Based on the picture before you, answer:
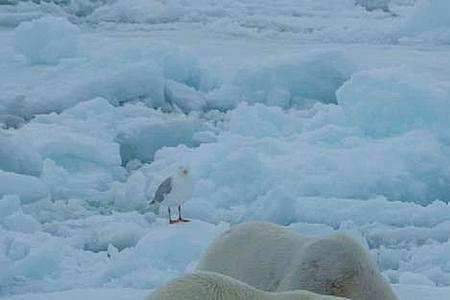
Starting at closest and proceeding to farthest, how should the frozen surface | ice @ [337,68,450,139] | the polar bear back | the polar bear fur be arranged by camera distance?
the polar bear fur → the polar bear back → the frozen surface → ice @ [337,68,450,139]

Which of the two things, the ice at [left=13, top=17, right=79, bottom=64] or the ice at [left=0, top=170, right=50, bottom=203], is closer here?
the ice at [left=0, top=170, right=50, bottom=203]

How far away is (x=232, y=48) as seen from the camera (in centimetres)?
1298

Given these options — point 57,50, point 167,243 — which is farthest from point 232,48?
point 167,243

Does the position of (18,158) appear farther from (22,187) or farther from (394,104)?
(394,104)

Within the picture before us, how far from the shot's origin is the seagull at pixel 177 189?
5.55m

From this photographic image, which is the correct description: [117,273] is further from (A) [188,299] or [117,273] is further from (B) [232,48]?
(B) [232,48]

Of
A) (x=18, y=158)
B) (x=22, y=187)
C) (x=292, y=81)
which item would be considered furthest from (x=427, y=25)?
(x=22, y=187)

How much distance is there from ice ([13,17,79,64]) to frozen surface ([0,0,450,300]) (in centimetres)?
2

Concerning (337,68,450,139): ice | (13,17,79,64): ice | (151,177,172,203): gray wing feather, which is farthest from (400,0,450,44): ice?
(151,177,172,203): gray wing feather

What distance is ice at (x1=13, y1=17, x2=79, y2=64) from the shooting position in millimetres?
11117

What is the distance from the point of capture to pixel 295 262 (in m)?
2.89

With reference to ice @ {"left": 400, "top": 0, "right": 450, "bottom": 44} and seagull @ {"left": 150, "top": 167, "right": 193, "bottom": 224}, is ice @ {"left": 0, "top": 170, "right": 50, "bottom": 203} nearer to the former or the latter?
seagull @ {"left": 150, "top": 167, "right": 193, "bottom": 224}

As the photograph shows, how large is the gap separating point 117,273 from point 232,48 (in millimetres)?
8323

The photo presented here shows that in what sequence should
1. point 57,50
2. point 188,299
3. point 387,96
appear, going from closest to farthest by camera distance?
point 188,299
point 387,96
point 57,50
